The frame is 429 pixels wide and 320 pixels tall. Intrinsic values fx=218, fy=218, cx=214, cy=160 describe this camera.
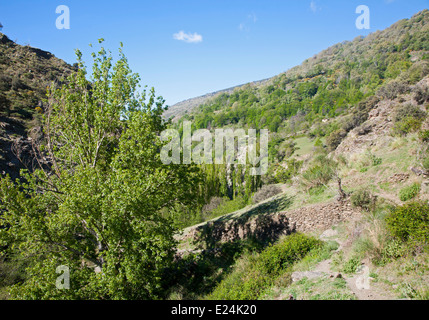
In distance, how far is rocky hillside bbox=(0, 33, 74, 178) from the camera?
69.7 ft

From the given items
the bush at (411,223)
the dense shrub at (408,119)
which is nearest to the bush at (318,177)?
the dense shrub at (408,119)

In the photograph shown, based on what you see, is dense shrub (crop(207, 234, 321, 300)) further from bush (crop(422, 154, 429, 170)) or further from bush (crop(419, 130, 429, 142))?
bush (crop(419, 130, 429, 142))

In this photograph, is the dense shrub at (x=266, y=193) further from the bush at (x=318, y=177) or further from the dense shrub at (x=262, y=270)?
the dense shrub at (x=262, y=270)

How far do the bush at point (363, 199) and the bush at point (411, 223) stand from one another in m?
2.48

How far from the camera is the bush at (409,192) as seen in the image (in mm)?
8219

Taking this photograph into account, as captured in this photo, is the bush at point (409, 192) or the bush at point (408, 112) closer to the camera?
the bush at point (409, 192)

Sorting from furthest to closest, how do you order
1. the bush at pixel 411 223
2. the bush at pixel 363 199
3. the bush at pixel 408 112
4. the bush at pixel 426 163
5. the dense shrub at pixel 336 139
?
the dense shrub at pixel 336 139 < the bush at pixel 408 112 < the bush at pixel 363 199 < the bush at pixel 426 163 < the bush at pixel 411 223

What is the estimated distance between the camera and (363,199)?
9.08 meters

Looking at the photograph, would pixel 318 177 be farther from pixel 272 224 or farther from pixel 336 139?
pixel 336 139

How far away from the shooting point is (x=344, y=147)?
20.0m

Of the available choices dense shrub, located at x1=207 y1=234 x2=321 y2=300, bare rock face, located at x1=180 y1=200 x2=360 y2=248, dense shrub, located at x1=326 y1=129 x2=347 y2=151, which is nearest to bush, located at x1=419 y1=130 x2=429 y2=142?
bare rock face, located at x1=180 y1=200 x2=360 y2=248

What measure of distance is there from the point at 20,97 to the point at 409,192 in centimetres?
4220

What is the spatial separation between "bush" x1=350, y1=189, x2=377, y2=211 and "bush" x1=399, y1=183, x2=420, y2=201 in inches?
35.9
